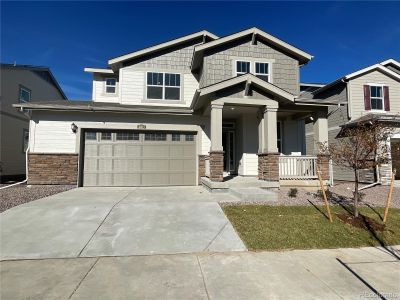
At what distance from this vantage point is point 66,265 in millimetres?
4215

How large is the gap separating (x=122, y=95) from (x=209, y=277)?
11301 mm

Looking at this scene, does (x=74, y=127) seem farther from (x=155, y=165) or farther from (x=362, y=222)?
(x=362, y=222)

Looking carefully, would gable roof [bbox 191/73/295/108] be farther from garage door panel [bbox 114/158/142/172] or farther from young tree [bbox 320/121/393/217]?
garage door panel [bbox 114/158/142/172]

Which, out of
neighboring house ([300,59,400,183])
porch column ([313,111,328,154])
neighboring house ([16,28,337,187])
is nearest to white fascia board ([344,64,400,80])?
neighboring house ([300,59,400,183])

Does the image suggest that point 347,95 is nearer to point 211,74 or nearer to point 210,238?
point 211,74

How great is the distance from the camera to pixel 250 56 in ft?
43.0

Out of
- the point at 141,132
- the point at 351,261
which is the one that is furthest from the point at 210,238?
the point at 141,132

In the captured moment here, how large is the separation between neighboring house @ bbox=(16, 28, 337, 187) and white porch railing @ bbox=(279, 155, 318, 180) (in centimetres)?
4

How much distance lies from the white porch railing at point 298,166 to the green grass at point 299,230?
379cm

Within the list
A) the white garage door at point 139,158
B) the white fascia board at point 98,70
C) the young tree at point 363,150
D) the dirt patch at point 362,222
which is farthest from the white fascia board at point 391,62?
the white fascia board at point 98,70

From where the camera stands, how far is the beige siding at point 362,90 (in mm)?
15023

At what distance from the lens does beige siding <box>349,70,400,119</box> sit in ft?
49.3

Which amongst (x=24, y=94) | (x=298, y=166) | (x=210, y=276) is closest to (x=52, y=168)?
(x=24, y=94)

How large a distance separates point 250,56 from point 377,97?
859cm
